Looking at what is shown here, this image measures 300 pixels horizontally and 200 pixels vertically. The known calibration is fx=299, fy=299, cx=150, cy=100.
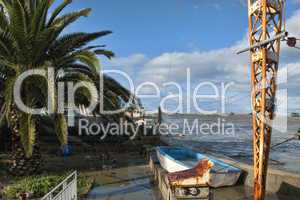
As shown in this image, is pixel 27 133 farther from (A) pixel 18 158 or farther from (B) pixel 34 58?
(B) pixel 34 58

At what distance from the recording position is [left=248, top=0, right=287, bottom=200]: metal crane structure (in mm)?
10305

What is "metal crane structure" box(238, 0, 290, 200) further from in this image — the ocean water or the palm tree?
the ocean water

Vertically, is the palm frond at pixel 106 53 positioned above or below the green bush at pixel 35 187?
above

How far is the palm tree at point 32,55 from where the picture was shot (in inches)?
449

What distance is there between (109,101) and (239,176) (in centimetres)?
666

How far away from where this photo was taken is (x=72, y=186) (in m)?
8.98

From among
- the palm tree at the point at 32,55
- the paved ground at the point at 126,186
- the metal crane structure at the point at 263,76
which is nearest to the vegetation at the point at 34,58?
the palm tree at the point at 32,55

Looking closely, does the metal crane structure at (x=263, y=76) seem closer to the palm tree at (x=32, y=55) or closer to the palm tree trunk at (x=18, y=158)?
the palm tree at (x=32, y=55)

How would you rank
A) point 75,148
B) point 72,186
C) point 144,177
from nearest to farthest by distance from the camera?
point 72,186 → point 144,177 → point 75,148

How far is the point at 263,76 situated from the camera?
10227mm

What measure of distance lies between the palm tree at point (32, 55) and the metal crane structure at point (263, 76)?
5.94 metres

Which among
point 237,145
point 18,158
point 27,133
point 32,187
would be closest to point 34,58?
point 27,133

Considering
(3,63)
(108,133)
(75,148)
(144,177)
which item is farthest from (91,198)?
(108,133)

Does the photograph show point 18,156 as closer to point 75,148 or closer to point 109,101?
point 109,101
